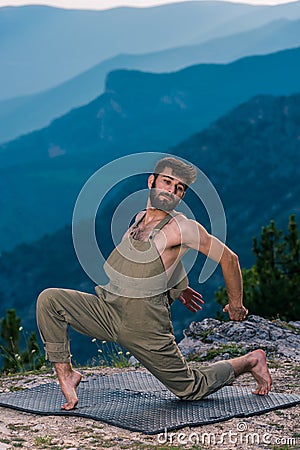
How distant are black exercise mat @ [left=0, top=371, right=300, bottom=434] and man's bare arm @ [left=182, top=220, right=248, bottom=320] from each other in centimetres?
68

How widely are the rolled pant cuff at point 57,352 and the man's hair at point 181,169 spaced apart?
1323 mm

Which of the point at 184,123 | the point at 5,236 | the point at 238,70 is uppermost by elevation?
the point at 238,70

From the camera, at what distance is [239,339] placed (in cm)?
758

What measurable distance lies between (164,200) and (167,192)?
57 millimetres

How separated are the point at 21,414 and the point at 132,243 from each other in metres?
1.41

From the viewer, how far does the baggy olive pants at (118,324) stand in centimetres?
482

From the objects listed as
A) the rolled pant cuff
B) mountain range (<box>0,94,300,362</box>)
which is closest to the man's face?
the rolled pant cuff

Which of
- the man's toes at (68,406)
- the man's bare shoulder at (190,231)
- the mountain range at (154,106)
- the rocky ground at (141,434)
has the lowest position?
the rocky ground at (141,434)

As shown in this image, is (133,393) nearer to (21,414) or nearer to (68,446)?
(21,414)

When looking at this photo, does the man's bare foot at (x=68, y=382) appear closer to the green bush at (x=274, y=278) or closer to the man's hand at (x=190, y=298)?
the man's hand at (x=190, y=298)

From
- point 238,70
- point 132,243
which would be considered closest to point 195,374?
point 132,243

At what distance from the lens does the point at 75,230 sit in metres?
5.11

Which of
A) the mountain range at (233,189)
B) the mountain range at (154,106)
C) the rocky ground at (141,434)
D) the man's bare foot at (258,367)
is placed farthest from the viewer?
the mountain range at (154,106)

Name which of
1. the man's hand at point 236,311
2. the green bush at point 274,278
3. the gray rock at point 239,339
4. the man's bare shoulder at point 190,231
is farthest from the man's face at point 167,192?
the green bush at point 274,278
